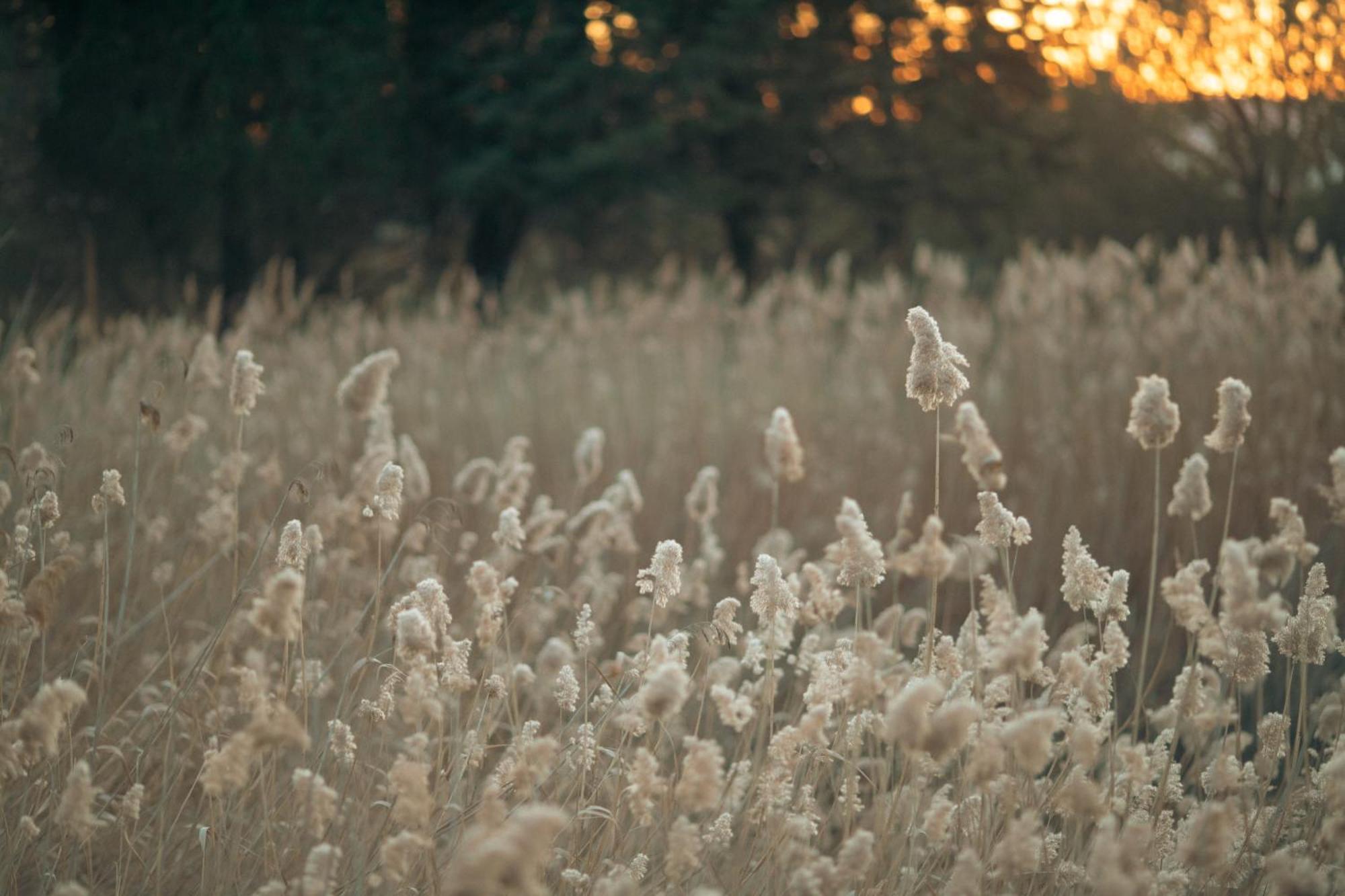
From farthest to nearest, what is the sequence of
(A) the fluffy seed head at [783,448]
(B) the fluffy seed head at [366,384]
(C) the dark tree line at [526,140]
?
(C) the dark tree line at [526,140]
(A) the fluffy seed head at [783,448]
(B) the fluffy seed head at [366,384]

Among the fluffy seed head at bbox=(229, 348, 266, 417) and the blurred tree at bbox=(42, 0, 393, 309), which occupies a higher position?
the blurred tree at bbox=(42, 0, 393, 309)

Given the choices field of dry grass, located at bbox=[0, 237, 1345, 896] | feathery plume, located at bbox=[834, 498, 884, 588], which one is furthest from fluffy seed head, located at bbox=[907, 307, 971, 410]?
feathery plume, located at bbox=[834, 498, 884, 588]

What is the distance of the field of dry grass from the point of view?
4.79ft

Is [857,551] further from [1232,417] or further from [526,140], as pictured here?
[526,140]

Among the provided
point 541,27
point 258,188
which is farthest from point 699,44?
point 258,188

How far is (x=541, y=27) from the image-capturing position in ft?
49.5

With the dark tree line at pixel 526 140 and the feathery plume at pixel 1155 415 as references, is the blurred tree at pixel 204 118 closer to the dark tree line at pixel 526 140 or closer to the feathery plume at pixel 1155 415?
the dark tree line at pixel 526 140

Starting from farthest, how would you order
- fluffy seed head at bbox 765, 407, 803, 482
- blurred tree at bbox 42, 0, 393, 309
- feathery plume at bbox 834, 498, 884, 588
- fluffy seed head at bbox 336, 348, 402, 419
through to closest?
blurred tree at bbox 42, 0, 393, 309, fluffy seed head at bbox 765, 407, 803, 482, fluffy seed head at bbox 336, 348, 402, 419, feathery plume at bbox 834, 498, 884, 588

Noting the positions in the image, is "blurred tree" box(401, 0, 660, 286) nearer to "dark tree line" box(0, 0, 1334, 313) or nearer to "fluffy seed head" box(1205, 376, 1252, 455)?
"dark tree line" box(0, 0, 1334, 313)

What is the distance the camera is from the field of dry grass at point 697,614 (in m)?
1.46

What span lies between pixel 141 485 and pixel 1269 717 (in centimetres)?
257

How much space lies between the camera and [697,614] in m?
3.87

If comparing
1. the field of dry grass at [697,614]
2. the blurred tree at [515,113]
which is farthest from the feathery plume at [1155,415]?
the blurred tree at [515,113]

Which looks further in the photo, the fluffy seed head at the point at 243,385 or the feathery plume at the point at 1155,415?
the fluffy seed head at the point at 243,385
